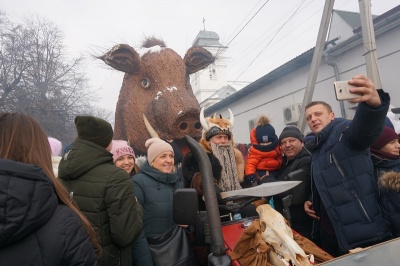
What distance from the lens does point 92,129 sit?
2084mm

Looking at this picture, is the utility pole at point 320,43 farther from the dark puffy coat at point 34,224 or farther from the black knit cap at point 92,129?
the dark puffy coat at point 34,224

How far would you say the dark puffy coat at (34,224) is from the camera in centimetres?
104

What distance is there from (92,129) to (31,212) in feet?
3.52

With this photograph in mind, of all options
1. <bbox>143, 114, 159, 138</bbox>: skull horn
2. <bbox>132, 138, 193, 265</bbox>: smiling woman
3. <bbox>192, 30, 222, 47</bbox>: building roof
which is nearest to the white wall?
<bbox>143, 114, 159, 138</bbox>: skull horn

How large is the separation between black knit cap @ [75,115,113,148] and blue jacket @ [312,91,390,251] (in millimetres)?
1764

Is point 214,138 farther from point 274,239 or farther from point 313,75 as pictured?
point 313,75

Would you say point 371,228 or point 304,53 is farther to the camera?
point 304,53

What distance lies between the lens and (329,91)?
9.67 metres

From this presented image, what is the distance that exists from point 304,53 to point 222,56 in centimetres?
627

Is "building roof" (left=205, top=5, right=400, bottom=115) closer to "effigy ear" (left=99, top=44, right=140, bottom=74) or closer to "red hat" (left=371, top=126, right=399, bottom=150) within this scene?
"red hat" (left=371, top=126, right=399, bottom=150)

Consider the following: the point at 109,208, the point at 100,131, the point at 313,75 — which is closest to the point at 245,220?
the point at 109,208

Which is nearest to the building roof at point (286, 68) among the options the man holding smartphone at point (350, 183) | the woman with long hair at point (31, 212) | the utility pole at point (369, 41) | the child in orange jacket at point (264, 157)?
the utility pole at point (369, 41)

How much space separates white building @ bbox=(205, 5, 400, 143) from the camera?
291 inches

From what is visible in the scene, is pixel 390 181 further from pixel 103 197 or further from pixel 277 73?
pixel 277 73
